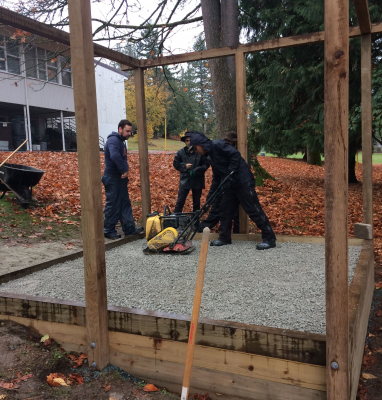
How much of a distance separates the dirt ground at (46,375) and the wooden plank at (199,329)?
0.24m

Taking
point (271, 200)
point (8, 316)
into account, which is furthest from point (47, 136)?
point (8, 316)

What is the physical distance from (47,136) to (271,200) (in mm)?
16880

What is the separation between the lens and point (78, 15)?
2.56 meters

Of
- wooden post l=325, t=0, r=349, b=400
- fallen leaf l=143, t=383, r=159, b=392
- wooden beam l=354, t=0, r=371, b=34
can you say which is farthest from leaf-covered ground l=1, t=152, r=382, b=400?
wooden beam l=354, t=0, r=371, b=34

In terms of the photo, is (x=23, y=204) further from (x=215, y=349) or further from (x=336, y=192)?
(x=336, y=192)

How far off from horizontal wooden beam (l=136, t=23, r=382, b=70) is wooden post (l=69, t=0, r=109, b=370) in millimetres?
3190

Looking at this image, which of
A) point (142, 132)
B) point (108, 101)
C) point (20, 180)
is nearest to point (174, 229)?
point (142, 132)

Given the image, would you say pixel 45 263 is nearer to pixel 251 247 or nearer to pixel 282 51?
pixel 251 247

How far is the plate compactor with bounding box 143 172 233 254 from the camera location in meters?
5.26

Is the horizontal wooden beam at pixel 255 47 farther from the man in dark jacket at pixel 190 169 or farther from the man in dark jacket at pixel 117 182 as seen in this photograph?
the man in dark jacket at pixel 190 169

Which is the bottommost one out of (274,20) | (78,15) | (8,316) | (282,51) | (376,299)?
(376,299)

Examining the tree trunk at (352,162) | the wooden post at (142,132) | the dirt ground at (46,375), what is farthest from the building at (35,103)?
the dirt ground at (46,375)

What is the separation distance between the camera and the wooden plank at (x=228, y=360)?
2412 mm

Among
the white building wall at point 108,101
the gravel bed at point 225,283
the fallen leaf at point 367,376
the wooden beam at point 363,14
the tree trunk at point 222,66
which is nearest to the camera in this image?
the fallen leaf at point 367,376
